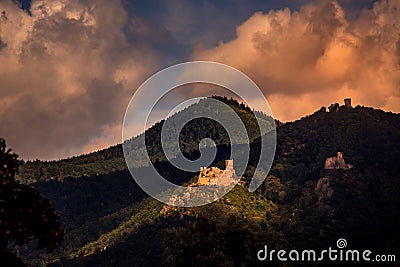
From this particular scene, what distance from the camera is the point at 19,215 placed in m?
22.5

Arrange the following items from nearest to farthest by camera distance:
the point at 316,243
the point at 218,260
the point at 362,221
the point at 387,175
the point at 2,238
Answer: the point at 2,238 < the point at 218,260 < the point at 316,243 < the point at 362,221 < the point at 387,175

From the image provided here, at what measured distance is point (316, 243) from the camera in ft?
443

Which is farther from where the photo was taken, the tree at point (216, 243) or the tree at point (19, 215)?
the tree at point (216, 243)

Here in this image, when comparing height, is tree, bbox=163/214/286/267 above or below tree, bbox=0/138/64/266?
above

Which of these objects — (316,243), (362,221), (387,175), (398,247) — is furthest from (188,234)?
(387,175)

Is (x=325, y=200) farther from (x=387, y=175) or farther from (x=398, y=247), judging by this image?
(x=398, y=247)

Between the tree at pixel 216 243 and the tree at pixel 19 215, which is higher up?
the tree at pixel 216 243

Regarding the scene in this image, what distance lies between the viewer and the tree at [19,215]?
72.7ft

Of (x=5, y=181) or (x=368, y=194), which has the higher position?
(x=368, y=194)

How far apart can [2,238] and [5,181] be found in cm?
210

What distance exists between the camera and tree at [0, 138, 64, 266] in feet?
72.7

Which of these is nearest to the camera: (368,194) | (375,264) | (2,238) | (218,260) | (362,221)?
(2,238)

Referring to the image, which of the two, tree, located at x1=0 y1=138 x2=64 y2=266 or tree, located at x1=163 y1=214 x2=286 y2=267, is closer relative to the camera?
tree, located at x1=0 y1=138 x2=64 y2=266

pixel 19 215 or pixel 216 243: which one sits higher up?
→ pixel 216 243
